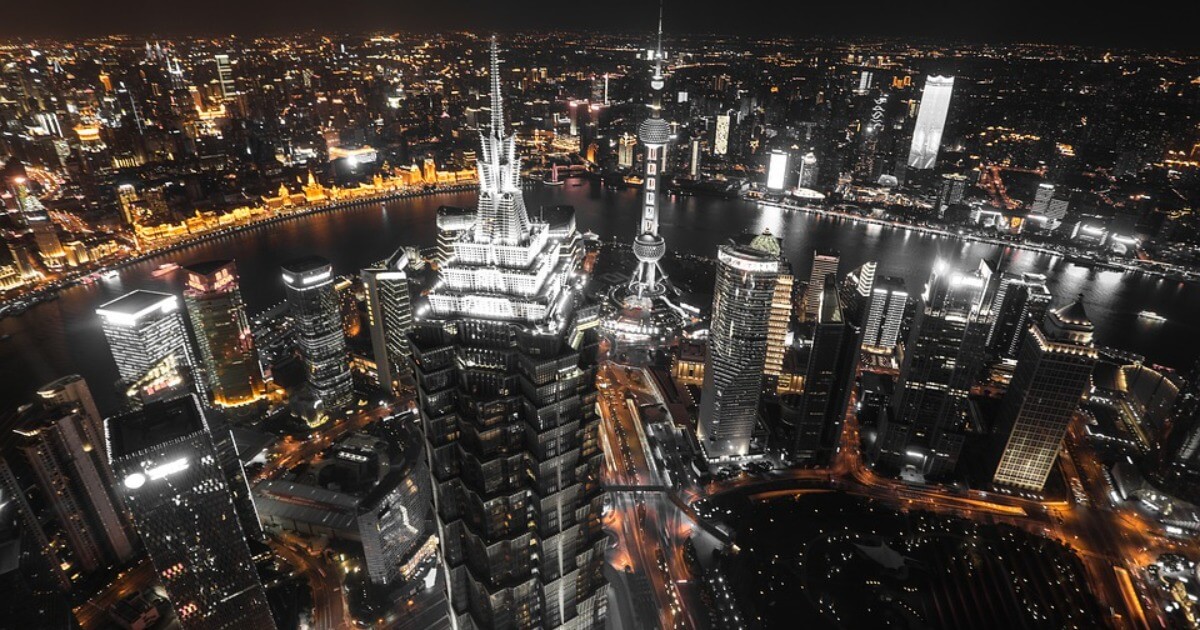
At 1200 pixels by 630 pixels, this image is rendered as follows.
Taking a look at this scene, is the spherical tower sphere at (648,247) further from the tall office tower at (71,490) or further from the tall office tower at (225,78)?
the tall office tower at (225,78)

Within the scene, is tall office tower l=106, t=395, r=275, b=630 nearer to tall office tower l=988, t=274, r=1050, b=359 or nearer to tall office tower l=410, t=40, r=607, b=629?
tall office tower l=410, t=40, r=607, b=629

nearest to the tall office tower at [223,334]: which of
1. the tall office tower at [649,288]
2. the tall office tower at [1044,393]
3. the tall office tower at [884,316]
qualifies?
the tall office tower at [649,288]

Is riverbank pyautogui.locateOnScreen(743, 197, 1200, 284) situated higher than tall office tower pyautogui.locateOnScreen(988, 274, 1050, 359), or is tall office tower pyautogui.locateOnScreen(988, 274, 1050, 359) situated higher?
tall office tower pyautogui.locateOnScreen(988, 274, 1050, 359)

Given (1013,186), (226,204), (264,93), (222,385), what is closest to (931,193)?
(1013,186)

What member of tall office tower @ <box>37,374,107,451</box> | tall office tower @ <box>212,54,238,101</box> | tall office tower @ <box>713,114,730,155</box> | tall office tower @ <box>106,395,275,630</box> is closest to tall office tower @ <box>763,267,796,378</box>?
tall office tower @ <box>106,395,275,630</box>

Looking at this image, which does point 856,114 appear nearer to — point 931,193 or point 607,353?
point 931,193

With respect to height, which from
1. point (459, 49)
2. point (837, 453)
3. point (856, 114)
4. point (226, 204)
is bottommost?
point (837, 453)

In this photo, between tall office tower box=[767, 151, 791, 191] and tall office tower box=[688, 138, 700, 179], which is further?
tall office tower box=[688, 138, 700, 179]
